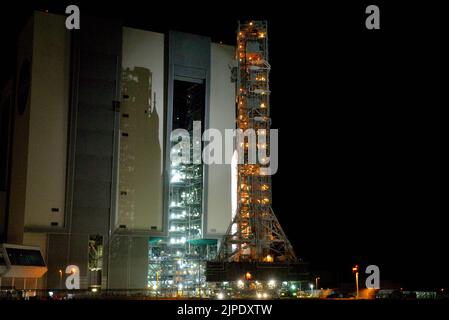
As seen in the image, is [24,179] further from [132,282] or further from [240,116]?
[240,116]

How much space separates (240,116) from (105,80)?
16.8 meters

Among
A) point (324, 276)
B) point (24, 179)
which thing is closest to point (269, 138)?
point (24, 179)

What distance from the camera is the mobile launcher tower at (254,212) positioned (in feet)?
206

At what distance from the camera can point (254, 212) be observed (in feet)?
223

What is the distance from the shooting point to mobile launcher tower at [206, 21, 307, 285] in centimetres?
6266

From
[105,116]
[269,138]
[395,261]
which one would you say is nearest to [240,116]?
[269,138]

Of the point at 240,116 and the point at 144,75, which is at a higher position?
the point at 144,75

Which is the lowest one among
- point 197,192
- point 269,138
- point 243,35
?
point 197,192

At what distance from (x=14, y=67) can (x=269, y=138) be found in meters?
37.5

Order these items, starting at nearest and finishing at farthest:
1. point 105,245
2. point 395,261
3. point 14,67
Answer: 1. point 105,245
2. point 14,67
3. point 395,261

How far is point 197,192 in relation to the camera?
7769 cm

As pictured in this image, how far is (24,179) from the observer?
7012cm
